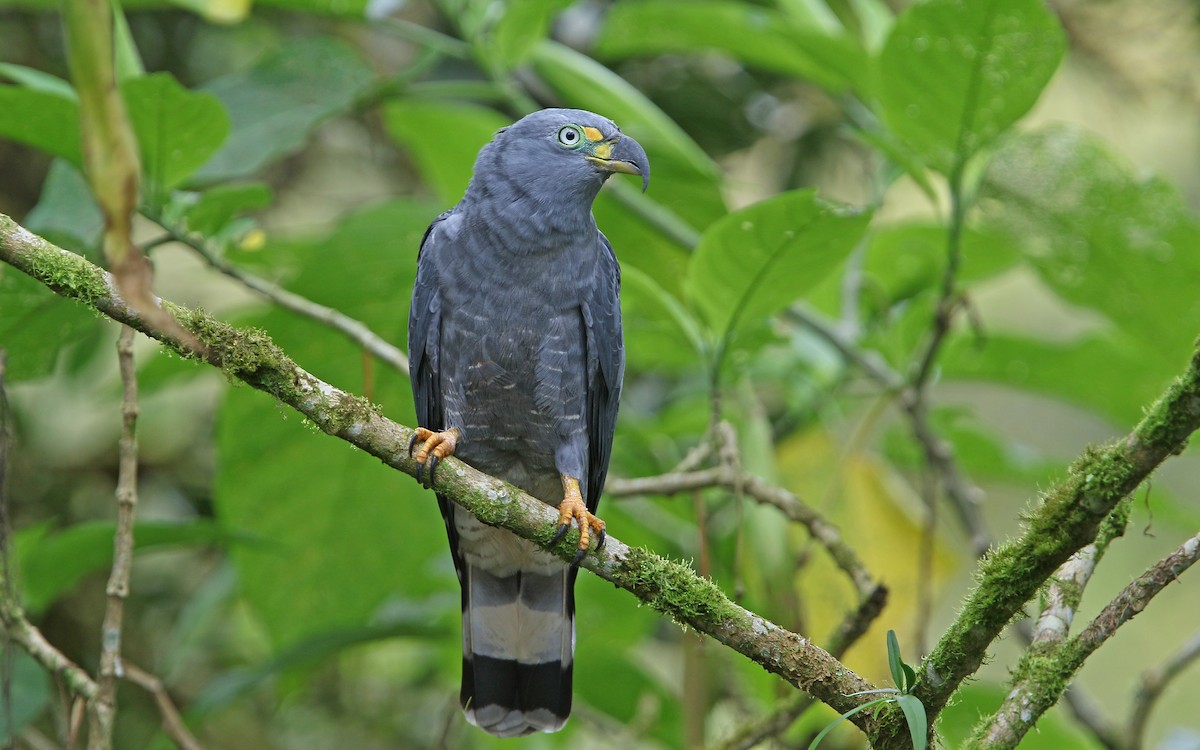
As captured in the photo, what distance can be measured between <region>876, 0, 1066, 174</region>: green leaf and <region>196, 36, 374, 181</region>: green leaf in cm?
174

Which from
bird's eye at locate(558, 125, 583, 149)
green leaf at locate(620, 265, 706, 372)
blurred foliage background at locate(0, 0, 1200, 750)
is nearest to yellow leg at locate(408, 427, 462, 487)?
blurred foliage background at locate(0, 0, 1200, 750)

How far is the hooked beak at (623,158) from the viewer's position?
3.24m

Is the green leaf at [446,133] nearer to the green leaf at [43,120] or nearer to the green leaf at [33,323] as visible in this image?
the green leaf at [43,120]

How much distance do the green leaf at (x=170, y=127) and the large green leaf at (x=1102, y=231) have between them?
8.45ft

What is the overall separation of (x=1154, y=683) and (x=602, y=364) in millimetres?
1957

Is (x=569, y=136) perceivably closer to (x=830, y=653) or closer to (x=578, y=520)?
(x=578, y=520)

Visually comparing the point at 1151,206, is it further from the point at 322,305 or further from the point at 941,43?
the point at 322,305

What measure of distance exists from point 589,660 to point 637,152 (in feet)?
5.96

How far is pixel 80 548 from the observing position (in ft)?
10.5

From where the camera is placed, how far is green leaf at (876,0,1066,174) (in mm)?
3020

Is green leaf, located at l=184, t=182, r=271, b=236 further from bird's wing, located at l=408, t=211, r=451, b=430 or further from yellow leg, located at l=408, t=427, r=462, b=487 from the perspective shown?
yellow leg, located at l=408, t=427, r=462, b=487

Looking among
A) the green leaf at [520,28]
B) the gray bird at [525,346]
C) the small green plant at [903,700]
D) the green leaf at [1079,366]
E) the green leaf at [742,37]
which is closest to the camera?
the small green plant at [903,700]

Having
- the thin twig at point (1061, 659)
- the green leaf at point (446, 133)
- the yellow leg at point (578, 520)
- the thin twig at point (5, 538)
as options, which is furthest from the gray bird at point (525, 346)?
the thin twig at point (1061, 659)

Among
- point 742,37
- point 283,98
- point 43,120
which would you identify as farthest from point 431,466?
point 742,37
